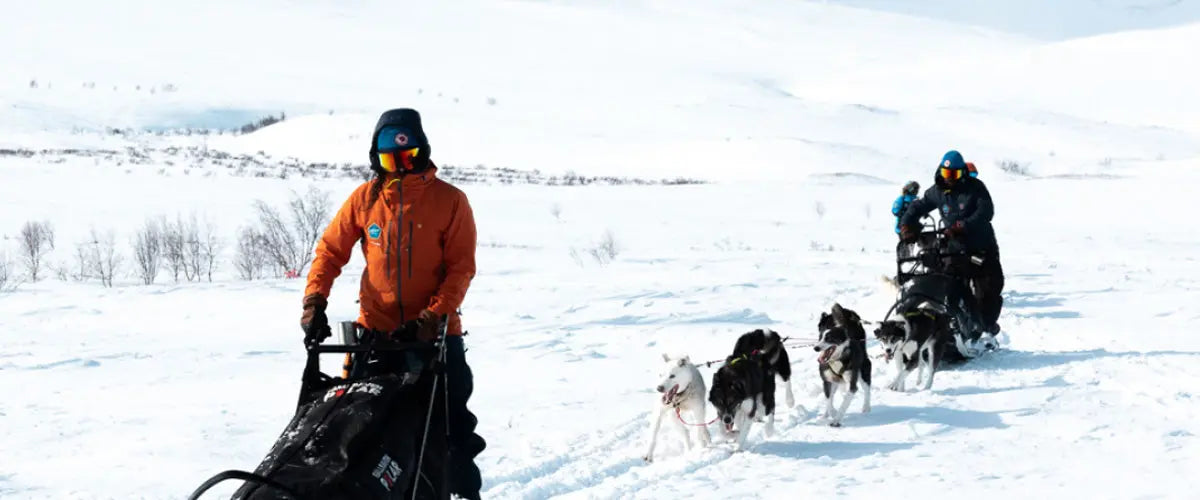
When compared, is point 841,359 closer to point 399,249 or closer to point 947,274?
point 947,274

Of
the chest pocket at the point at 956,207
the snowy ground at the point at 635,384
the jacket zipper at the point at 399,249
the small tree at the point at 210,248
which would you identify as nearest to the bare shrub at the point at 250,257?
the small tree at the point at 210,248

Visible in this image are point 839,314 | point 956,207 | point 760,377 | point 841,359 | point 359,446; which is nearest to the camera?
point 359,446

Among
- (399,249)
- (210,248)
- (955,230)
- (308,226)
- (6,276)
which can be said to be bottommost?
(6,276)

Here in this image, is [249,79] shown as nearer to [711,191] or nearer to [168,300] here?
[711,191]

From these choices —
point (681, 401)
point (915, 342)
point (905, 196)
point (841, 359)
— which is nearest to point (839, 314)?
point (841, 359)

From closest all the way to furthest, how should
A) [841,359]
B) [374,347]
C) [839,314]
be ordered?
[374,347] < [841,359] < [839,314]

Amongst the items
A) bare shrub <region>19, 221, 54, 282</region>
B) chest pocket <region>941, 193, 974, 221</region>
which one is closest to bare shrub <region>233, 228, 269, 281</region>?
bare shrub <region>19, 221, 54, 282</region>

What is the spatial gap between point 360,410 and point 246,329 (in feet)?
32.2

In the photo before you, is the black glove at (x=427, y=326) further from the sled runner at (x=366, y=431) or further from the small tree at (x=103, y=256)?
the small tree at (x=103, y=256)

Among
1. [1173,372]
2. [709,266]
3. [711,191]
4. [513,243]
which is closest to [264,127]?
[711,191]

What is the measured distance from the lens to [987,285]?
10039 mm

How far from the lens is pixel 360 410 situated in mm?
3668

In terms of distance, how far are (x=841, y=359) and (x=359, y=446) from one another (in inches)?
189

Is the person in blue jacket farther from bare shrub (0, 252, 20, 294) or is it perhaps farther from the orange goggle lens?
bare shrub (0, 252, 20, 294)
